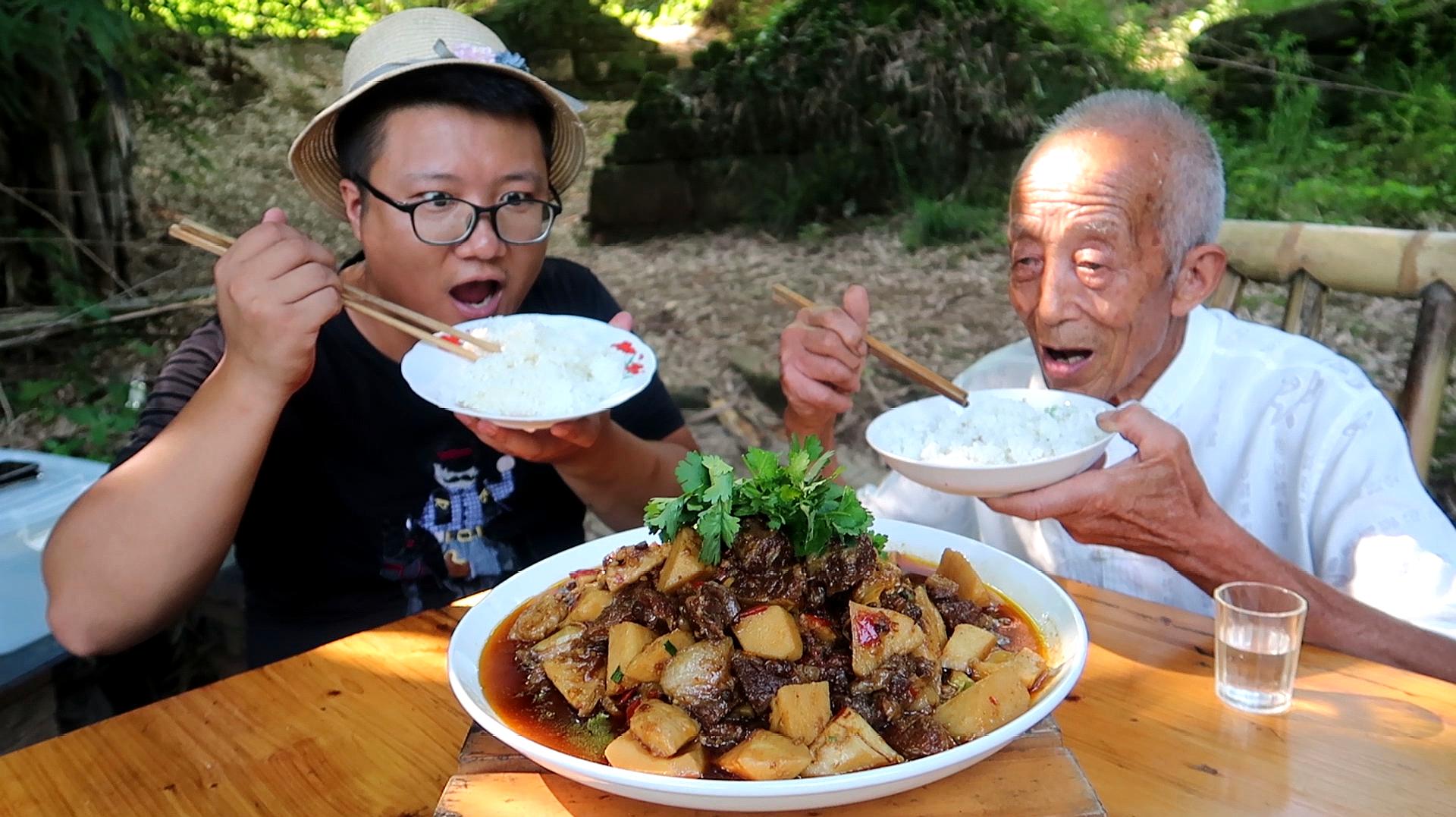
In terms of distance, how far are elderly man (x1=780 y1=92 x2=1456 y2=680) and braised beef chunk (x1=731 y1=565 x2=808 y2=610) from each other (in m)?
0.79

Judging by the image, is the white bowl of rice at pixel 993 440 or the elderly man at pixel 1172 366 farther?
the elderly man at pixel 1172 366

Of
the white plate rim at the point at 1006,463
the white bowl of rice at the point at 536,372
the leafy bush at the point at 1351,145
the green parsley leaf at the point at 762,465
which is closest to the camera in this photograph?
the green parsley leaf at the point at 762,465

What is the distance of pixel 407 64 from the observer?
7.33 feet

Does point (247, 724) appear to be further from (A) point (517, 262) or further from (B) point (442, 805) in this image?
(A) point (517, 262)

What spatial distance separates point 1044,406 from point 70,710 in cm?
259

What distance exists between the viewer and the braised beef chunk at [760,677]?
4.15ft

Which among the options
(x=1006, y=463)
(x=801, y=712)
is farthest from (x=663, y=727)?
(x=1006, y=463)

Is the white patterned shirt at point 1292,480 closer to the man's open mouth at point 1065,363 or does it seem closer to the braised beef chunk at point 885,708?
the man's open mouth at point 1065,363

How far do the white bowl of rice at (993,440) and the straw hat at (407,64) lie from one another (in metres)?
1.17

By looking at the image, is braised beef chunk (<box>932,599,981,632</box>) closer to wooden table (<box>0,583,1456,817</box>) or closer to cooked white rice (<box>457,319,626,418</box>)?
wooden table (<box>0,583,1456,817</box>)

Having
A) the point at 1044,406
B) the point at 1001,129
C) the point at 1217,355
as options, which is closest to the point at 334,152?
the point at 1044,406

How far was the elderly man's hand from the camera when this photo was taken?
1.68 m

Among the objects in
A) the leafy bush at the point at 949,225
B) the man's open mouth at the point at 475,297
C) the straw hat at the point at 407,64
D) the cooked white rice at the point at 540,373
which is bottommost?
the leafy bush at the point at 949,225

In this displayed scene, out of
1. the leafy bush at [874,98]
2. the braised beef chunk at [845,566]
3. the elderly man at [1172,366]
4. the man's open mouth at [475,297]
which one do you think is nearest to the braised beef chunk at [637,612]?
the braised beef chunk at [845,566]
